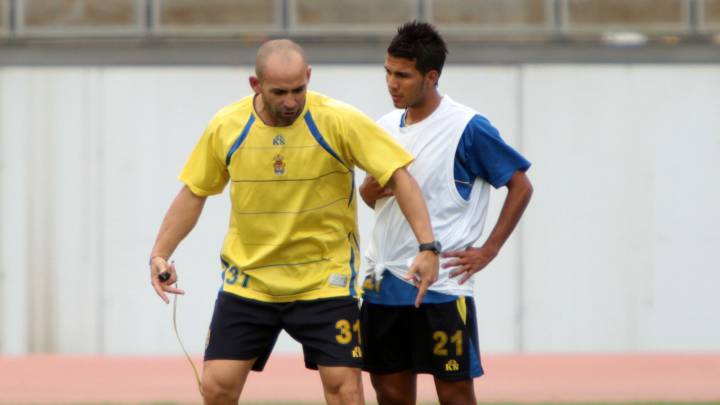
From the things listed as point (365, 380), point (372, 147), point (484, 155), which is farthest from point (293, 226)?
point (365, 380)

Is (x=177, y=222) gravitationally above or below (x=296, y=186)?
below

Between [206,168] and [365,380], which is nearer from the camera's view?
[206,168]

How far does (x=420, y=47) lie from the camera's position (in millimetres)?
6090

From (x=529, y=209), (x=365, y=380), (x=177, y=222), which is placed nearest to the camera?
(x=177, y=222)

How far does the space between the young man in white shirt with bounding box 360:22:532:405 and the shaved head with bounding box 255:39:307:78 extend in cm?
50

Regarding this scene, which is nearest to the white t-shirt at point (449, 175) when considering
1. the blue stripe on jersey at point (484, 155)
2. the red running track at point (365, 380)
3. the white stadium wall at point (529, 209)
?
the blue stripe on jersey at point (484, 155)

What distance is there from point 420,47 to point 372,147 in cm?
53

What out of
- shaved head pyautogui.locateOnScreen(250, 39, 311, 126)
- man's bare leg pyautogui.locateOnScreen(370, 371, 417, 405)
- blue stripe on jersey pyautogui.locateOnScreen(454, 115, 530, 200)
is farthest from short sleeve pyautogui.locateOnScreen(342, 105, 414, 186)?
man's bare leg pyautogui.locateOnScreen(370, 371, 417, 405)

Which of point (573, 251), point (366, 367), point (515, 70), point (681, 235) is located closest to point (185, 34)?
point (515, 70)

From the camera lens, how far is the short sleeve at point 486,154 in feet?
20.1

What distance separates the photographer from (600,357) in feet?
40.7

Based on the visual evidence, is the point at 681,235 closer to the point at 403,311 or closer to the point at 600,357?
the point at 600,357

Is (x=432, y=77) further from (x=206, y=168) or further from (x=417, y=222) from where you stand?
(x=206, y=168)

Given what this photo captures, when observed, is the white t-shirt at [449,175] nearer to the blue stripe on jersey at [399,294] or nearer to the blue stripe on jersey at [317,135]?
the blue stripe on jersey at [399,294]
